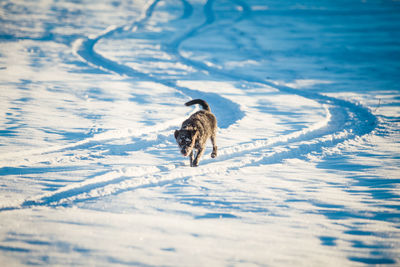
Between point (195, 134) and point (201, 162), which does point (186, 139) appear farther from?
point (201, 162)

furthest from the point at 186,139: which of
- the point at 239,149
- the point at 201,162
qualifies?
the point at 239,149

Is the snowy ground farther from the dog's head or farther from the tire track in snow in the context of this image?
the dog's head

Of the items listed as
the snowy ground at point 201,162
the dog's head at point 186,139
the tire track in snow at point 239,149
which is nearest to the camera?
the snowy ground at point 201,162

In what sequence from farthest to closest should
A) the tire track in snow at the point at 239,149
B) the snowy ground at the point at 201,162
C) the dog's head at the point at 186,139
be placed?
1. the dog's head at the point at 186,139
2. the tire track in snow at the point at 239,149
3. the snowy ground at the point at 201,162

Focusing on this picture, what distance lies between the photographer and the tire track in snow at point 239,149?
4.37 meters

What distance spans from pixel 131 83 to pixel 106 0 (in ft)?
67.7

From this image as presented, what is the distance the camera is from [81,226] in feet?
11.3

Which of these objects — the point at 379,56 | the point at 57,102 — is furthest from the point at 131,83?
A: the point at 379,56

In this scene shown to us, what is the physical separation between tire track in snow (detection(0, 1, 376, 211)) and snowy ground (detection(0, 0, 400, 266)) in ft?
0.12

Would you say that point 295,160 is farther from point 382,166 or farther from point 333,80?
point 333,80

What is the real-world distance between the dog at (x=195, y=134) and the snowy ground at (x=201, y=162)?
31 cm

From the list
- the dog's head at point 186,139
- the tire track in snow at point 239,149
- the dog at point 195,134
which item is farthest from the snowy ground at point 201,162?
the dog's head at point 186,139

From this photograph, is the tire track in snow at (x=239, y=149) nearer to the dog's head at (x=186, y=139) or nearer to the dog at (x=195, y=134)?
the dog at (x=195, y=134)

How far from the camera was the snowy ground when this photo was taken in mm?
3307
